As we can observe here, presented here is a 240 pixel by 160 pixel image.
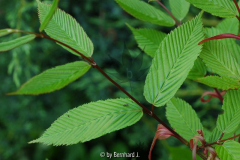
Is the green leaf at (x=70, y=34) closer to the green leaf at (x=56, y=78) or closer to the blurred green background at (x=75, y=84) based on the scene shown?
the green leaf at (x=56, y=78)

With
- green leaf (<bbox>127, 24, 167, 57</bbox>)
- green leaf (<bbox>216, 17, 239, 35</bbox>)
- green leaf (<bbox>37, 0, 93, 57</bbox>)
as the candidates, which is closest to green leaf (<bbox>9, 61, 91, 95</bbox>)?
green leaf (<bbox>37, 0, 93, 57</bbox>)

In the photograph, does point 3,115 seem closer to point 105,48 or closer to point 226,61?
point 105,48

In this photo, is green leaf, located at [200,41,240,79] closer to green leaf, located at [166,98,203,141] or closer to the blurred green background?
green leaf, located at [166,98,203,141]

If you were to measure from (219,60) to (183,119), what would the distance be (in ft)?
0.33

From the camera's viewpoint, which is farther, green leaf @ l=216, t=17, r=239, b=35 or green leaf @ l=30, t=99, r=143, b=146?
green leaf @ l=216, t=17, r=239, b=35

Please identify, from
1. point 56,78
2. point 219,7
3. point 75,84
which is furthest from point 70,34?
point 75,84

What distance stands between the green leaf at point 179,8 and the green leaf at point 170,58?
120mm

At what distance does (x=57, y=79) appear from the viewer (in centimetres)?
31

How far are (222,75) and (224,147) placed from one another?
0.25 feet

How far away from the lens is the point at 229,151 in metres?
0.27

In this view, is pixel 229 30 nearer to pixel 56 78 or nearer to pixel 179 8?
pixel 179 8

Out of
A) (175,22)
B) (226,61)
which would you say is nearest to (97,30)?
(175,22)

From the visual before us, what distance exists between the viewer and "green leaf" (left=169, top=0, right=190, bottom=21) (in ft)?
1.36

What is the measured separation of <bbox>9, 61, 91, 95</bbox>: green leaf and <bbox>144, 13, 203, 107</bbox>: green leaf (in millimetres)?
74
